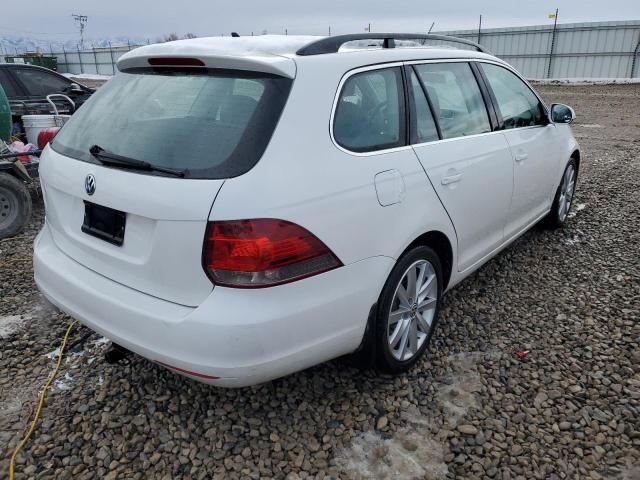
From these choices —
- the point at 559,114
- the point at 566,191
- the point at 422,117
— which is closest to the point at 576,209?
the point at 566,191

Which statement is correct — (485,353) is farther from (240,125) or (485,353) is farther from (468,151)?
(240,125)

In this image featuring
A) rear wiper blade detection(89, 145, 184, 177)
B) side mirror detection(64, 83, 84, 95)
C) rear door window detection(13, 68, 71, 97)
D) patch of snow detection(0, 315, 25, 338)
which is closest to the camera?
rear wiper blade detection(89, 145, 184, 177)

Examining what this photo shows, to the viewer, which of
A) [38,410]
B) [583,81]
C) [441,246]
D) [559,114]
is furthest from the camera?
[583,81]

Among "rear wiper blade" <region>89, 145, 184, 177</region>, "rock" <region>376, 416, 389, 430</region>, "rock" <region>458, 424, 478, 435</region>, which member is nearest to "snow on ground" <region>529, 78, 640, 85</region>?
"rock" <region>458, 424, 478, 435</region>

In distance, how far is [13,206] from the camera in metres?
5.07

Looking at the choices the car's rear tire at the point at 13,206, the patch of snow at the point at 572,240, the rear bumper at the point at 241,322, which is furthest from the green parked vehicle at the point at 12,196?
the patch of snow at the point at 572,240

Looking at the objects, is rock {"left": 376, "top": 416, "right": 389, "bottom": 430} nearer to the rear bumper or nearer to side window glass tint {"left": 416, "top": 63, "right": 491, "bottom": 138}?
the rear bumper

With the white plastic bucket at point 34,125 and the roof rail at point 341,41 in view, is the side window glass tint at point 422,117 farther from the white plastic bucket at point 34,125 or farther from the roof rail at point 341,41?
the white plastic bucket at point 34,125

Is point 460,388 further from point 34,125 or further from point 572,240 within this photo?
point 34,125

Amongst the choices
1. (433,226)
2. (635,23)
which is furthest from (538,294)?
(635,23)

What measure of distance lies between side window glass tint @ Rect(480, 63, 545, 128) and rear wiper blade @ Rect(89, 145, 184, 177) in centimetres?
247

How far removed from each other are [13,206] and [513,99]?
4.60 metres

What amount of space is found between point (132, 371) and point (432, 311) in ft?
5.65

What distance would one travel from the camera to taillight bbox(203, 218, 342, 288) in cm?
196
